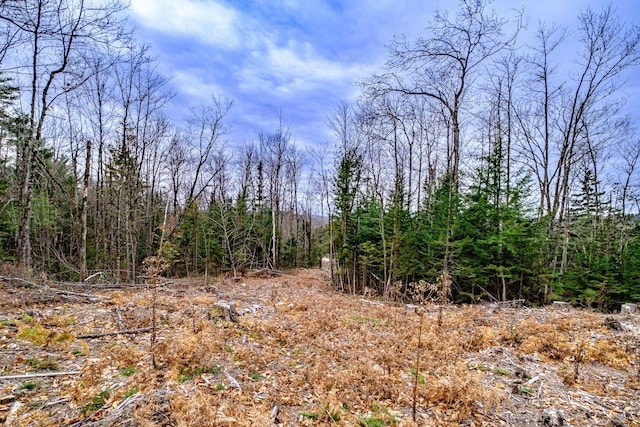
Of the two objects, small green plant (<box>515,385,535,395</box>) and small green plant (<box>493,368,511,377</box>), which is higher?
small green plant (<box>515,385,535,395</box>)

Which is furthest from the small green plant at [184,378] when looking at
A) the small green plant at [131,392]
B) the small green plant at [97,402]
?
the small green plant at [97,402]

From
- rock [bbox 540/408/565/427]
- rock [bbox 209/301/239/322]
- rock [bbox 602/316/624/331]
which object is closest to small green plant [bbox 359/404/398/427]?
rock [bbox 540/408/565/427]

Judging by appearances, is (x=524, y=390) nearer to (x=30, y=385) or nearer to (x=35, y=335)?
(x=30, y=385)

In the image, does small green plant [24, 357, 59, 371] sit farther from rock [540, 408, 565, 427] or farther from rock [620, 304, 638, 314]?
rock [620, 304, 638, 314]

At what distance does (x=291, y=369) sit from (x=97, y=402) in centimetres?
258

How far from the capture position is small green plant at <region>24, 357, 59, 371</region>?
3.79 metres

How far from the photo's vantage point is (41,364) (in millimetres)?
3814

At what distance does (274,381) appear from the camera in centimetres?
425

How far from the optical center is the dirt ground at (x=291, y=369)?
3.22m

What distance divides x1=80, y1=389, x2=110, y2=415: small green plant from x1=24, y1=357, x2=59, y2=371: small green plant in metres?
1.19

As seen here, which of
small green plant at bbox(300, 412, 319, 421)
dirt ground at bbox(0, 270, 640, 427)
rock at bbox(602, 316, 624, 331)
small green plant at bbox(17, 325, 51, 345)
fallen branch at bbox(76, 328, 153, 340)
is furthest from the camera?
rock at bbox(602, 316, 624, 331)

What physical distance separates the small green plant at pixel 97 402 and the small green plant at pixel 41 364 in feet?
3.90

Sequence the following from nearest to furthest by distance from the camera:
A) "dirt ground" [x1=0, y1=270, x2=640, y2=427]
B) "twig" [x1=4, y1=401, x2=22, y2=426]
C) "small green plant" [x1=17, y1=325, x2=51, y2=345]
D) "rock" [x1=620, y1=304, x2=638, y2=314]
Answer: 1. "twig" [x1=4, y1=401, x2=22, y2=426]
2. "dirt ground" [x1=0, y1=270, x2=640, y2=427]
3. "small green plant" [x1=17, y1=325, x2=51, y2=345]
4. "rock" [x1=620, y1=304, x2=638, y2=314]

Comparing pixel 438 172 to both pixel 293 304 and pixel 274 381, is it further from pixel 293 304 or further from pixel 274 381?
pixel 274 381
